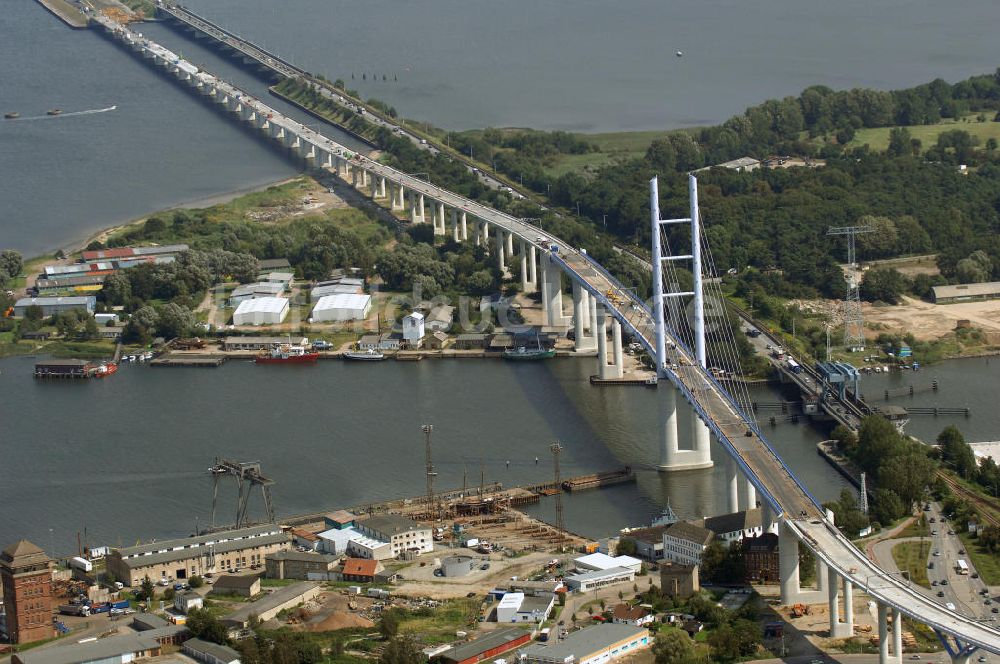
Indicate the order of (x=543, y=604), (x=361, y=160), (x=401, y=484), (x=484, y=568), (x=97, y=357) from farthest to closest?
(x=361, y=160)
(x=97, y=357)
(x=401, y=484)
(x=484, y=568)
(x=543, y=604)

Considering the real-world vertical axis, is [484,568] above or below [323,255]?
below

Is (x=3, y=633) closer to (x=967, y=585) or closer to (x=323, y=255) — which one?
(x=967, y=585)

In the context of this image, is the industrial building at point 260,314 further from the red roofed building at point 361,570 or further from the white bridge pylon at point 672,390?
the red roofed building at point 361,570

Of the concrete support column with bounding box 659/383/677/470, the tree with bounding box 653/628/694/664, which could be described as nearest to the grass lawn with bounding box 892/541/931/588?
the tree with bounding box 653/628/694/664

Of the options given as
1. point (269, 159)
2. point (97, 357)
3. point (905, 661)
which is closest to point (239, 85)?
point (269, 159)

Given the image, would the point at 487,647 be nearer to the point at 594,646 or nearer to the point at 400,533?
the point at 594,646

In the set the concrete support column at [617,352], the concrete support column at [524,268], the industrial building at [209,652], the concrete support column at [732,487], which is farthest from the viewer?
the concrete support column at [524,268]

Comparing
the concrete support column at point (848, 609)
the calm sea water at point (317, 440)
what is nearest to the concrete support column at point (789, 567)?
the concrete support column at point (848, 609)
